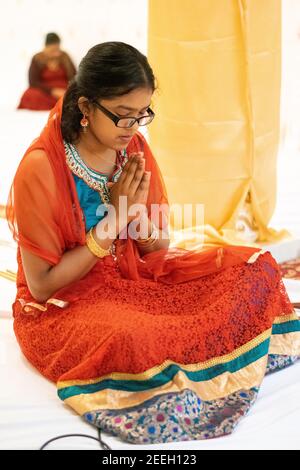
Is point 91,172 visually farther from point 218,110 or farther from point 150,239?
point 218,110

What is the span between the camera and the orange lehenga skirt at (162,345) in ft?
5.71

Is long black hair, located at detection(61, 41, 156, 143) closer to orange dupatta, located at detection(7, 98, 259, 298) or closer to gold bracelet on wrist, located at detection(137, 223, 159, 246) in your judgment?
orange dupatta, located at detection(7, 98, 259, 298)

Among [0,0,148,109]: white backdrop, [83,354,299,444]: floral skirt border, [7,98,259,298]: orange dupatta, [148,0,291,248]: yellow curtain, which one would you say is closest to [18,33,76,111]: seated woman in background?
[0,0,148,109]: white backdrop

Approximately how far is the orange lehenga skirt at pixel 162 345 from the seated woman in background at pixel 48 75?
4047 millimetres

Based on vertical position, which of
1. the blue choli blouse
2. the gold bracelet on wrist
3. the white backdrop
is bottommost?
the white backdrop

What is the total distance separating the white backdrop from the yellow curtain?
2912 mm

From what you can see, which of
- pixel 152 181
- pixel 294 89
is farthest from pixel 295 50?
pixel 152 181

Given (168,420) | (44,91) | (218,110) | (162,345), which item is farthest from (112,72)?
(44,91)

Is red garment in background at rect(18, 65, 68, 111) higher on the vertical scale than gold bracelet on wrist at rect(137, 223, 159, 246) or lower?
lower

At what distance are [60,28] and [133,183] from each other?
4.40m

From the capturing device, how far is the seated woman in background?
5910mm

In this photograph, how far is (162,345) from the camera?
182 cm

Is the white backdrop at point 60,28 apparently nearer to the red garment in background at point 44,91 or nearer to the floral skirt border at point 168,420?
the red garment in background at point 44,91

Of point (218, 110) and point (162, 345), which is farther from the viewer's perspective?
point (218, 110)
